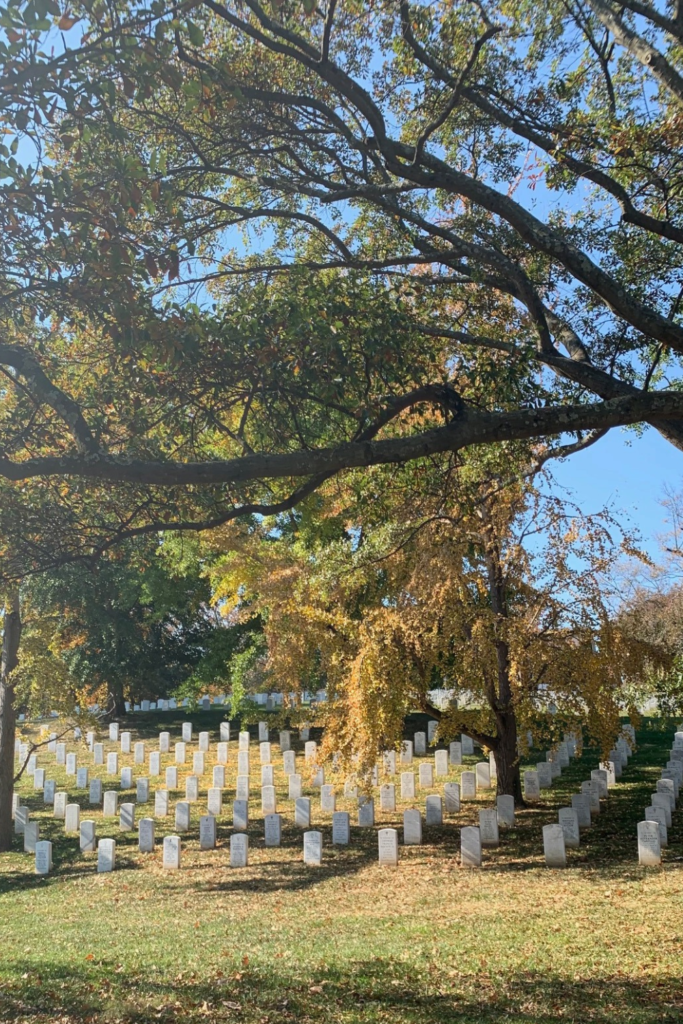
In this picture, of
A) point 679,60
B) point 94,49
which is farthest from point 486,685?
point 94,49

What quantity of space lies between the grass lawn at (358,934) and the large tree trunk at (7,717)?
112 centimetres

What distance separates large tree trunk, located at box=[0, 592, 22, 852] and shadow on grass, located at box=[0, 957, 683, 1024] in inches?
374

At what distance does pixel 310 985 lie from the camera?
6.84 meters

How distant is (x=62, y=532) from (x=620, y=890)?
766cm

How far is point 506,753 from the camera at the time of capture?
14570mm

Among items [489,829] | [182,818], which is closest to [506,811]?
[489,829]

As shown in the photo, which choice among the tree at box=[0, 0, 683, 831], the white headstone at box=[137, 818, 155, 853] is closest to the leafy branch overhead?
the tree at box=[0, 0, 683, 831]

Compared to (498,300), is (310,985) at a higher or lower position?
lower

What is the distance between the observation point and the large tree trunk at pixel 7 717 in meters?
15.9

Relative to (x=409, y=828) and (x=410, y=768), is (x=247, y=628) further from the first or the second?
(x=409, y=828)

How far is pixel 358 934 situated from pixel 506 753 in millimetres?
6502

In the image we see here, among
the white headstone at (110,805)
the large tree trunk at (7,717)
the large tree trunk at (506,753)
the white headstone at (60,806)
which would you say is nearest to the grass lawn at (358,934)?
the large tree trunk at (506,753)

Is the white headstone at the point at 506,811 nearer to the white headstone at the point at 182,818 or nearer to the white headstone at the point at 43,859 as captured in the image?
the white headstone at the point at 182,818

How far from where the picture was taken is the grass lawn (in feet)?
20.9
